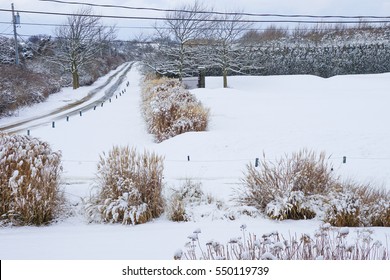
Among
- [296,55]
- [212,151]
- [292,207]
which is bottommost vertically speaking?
[292,207]

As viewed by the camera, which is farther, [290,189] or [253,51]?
[253,51]

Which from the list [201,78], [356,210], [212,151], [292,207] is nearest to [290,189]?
[292,207]

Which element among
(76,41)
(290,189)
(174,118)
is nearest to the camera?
(290,189)

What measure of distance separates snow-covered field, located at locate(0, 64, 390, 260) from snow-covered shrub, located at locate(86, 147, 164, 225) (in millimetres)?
271

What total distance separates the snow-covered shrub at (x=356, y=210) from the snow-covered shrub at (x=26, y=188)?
5.08 metres

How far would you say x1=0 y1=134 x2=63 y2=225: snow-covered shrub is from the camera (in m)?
6.47

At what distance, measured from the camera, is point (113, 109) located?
26188mm

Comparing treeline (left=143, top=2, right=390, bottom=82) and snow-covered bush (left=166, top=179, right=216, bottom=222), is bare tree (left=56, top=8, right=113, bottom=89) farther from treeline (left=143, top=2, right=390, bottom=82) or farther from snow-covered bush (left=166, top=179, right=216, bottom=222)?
snow-covered bush (left=166, top=179, right=216, bottom=222)

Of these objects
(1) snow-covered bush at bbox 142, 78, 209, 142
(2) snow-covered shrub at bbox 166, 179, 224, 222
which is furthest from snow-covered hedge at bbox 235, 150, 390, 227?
(1) snow-covered bush at bbox 142, 78, 209, 142

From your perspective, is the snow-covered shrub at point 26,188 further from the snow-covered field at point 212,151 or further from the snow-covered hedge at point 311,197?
the snow-covered hedge at point 311,197

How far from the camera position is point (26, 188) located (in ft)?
21.5

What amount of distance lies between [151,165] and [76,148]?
7.94 m

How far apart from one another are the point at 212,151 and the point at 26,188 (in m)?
7.30

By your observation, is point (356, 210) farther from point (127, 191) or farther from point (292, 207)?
point (127, 191)
